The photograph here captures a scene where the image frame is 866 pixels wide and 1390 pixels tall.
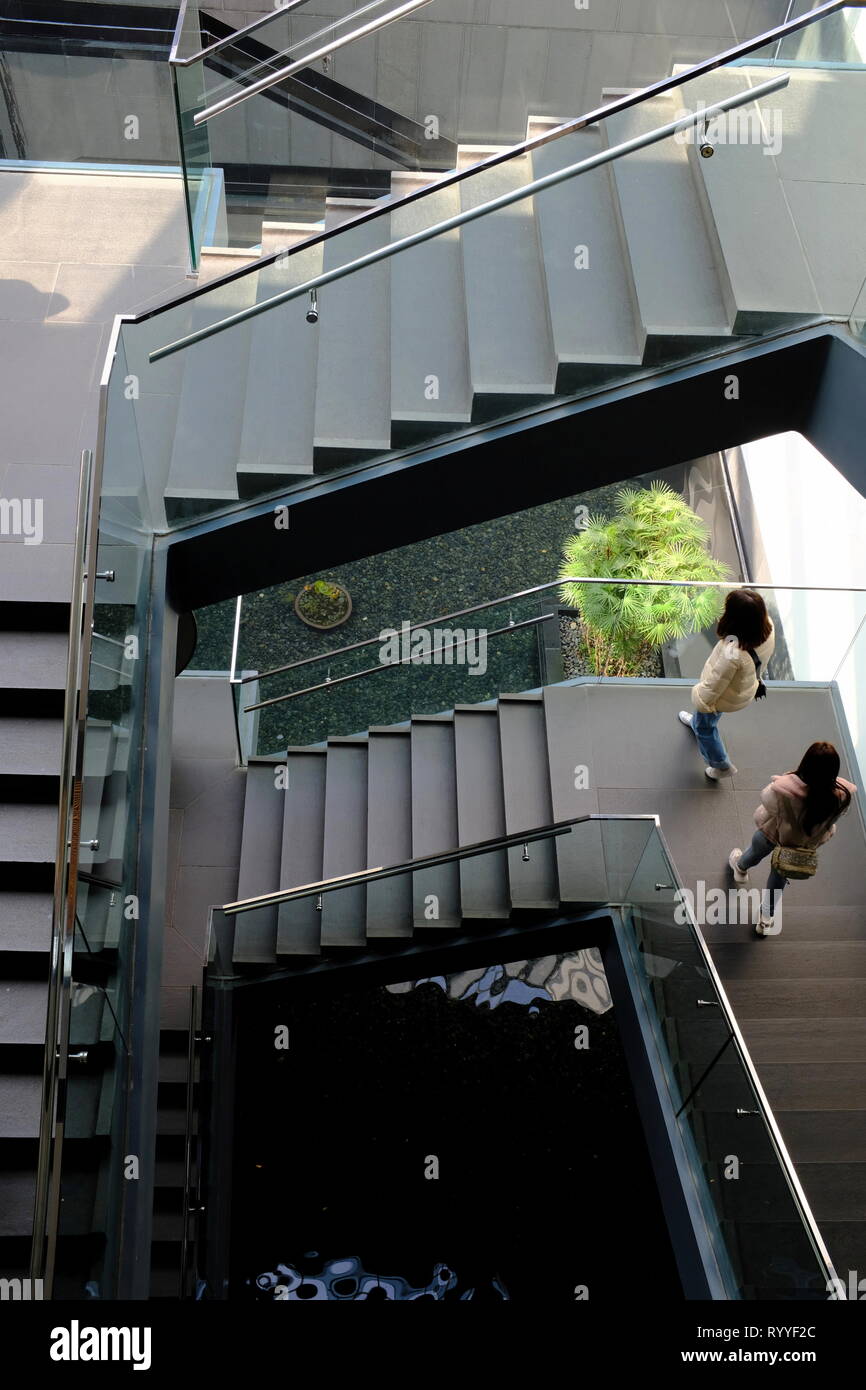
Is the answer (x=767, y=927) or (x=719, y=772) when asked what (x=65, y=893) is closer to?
(x=767, y=927)

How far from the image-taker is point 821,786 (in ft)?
16.2

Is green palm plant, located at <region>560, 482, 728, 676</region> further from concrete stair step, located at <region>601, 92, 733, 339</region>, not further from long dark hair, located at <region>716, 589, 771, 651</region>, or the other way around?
concrete stair step, located at <region>601, 92, 733, 339</region>

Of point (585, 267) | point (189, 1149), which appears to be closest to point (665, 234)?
point (585, 267)

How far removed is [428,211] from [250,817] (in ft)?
13.6

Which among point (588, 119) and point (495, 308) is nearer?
point (588, 119)

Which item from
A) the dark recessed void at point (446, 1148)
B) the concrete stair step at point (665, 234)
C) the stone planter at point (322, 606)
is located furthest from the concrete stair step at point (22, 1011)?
the stone planter at point (322, 606)

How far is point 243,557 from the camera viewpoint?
17.6 ft

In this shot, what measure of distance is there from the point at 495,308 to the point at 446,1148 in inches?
231

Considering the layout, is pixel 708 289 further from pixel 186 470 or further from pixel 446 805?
pixel 446 805

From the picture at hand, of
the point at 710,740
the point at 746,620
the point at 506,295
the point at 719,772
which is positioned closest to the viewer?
the point at 506,295

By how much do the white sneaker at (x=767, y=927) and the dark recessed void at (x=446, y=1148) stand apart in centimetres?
243
